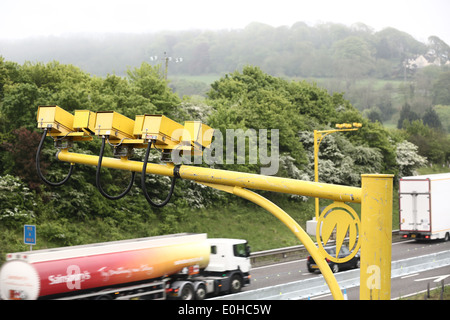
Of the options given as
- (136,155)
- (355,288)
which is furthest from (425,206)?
(136,155)

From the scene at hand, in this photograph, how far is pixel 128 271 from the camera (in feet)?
55.4

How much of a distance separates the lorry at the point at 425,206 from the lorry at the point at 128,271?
59.1ft

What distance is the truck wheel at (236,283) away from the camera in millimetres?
21984

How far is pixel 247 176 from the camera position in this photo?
395cm

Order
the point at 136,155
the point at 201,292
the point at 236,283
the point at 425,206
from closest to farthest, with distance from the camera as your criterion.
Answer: the point at 201,292, the point at 236,283, the point at 136,155, the point at 425,206

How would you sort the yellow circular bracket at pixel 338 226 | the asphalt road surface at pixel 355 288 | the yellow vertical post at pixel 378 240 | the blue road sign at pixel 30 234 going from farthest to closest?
the asphalt road surface at pixel 355 288, the blue road sign at pixel 30 234, the yellow circular bracket at pixel 338 226, the yellow vertical post at pixel 378 240

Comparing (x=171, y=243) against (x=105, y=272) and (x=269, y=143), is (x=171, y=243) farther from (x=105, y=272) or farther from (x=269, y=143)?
(x=269, y=143)

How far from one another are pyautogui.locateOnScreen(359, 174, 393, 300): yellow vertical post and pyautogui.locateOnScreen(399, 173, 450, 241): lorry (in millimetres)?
34633
